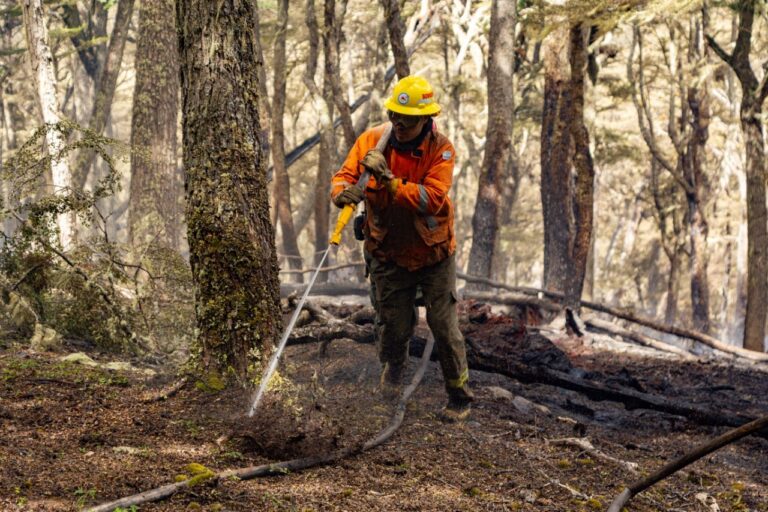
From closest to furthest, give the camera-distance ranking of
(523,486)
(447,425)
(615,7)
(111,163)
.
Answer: (523,486), (447,425), (111,163), (615,7)

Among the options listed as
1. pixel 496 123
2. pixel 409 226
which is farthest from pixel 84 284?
pixel 496 123

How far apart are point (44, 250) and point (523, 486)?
14.4 feet

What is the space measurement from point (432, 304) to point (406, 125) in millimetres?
1337

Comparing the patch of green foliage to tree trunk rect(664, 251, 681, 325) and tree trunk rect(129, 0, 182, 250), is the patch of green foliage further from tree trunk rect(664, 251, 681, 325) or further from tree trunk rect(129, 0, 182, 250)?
tree trunk rect(664, 251, 681, 325)

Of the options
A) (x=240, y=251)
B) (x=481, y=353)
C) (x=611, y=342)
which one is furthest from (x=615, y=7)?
(x=240, y=251)

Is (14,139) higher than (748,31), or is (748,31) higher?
(748,31)

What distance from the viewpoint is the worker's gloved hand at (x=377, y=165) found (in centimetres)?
573

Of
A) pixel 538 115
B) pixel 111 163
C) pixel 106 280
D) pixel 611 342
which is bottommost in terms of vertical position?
pixel 611 342

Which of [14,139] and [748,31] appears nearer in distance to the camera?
[748,31]

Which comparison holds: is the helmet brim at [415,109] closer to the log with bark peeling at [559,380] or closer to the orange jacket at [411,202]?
the orange jacket at [411,202]

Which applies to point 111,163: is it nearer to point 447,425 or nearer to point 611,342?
point 447,425

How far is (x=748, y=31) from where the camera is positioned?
15141 mm

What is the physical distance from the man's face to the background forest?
6.10ft

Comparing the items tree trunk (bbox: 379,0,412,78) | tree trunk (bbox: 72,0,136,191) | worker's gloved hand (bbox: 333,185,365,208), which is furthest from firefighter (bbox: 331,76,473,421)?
tree trunk (bbox: 72,0,136,191)
